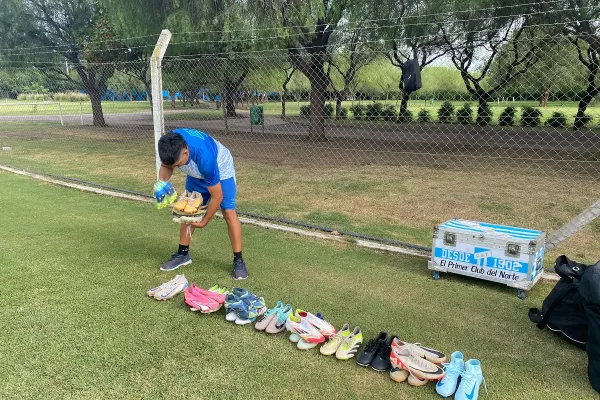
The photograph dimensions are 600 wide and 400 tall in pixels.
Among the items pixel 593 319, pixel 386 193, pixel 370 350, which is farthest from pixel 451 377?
pixel 386 193

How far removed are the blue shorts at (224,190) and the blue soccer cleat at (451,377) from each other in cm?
217

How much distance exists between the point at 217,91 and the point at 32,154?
241 inches

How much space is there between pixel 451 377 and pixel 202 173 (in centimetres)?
229

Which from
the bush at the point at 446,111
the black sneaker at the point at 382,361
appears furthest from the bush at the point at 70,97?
the black sneaker at the point at 382,361

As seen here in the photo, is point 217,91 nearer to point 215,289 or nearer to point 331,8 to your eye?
point 331,8

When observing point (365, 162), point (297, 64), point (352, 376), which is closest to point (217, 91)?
point (297, 64)

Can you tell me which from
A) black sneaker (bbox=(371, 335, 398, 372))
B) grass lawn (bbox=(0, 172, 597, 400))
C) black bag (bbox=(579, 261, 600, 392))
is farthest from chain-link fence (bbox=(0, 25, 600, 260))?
black sneaker (bbox=(371, 335, 398, 372))

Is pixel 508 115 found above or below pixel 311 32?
below

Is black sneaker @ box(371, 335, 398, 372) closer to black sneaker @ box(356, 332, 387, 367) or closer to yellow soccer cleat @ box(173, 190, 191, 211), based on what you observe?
black sneaker @ box(356, 332, 387, 367)

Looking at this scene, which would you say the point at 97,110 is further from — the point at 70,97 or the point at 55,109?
the point at 55,109

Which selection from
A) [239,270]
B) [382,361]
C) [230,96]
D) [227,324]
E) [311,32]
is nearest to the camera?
[382,361]

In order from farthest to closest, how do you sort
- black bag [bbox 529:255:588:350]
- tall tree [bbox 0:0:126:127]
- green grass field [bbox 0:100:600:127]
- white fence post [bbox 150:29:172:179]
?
tall tree [bbox 0:0:126:127]
green grass field [bbox 0:100:600:127]
white fence post [bbox 150:29:172:179]
black bag [bbox 529:255:588:350]

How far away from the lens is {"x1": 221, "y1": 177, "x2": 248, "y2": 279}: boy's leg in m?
3.75

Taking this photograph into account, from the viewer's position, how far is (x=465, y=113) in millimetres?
13953
